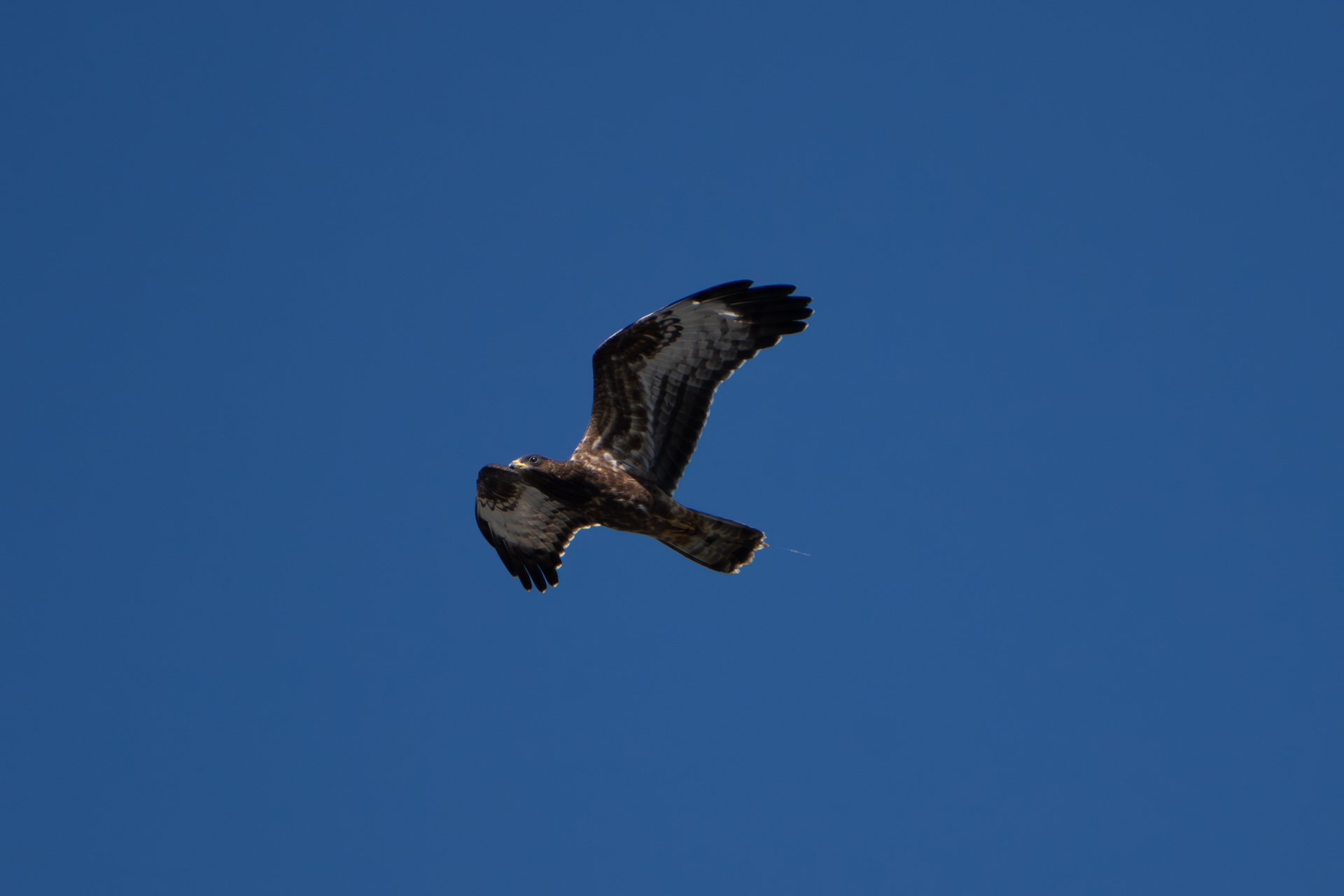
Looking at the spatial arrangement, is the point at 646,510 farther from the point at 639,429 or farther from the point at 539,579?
the point at 539,579

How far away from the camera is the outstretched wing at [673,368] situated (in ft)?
35.8

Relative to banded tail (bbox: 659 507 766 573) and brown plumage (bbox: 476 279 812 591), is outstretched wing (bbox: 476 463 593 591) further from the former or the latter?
banded tail (bbox: 659 507 766 573)

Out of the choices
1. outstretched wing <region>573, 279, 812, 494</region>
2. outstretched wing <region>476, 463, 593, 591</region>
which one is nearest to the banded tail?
outstretched wing <region>573, 279, 812, 494</region>

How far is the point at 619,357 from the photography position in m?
11.1

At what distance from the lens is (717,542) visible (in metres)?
11.0

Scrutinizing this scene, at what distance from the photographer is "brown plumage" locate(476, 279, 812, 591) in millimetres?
10883

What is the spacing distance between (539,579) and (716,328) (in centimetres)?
304

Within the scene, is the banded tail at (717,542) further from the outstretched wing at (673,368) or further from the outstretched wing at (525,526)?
the outstretched wing at (525,526)

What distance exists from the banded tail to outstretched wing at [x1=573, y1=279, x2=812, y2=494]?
458 mm

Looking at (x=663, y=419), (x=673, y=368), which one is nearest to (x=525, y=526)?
(x=663, y=419)

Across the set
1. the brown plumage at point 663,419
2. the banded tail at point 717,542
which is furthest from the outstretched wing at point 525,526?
the banded tail at point 717,542

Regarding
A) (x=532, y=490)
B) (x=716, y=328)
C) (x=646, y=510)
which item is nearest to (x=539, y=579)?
(x=532, y=490)

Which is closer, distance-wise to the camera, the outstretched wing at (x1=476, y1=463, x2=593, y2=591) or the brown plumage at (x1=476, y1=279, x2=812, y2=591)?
A: the brown plumage at (x1=476, y1=279, x2=812, y2=591)

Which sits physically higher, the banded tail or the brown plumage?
the brown plumage
